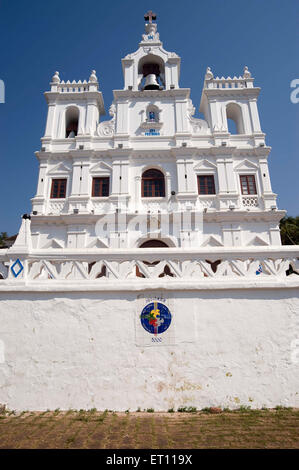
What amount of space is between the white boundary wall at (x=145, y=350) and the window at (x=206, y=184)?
450 inches

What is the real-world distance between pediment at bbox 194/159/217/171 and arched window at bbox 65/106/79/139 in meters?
8.36

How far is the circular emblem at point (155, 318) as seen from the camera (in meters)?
4.70

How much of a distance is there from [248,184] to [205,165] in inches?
106

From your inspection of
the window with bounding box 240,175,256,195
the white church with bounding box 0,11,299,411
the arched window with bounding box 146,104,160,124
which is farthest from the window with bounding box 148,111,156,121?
the white church with bounding box 0,11,299,411

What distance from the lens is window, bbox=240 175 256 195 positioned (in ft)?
52.0

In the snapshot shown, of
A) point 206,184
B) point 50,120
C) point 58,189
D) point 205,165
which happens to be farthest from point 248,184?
point 50,120

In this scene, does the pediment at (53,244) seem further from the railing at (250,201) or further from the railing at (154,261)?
the railing at (250,201)

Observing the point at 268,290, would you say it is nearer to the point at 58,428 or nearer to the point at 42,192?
the point at 58,428

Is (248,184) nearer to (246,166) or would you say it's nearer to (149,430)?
(246,166)

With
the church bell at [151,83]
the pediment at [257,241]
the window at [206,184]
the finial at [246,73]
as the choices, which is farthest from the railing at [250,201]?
the church bell at [151,83]

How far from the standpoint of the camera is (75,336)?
470cm

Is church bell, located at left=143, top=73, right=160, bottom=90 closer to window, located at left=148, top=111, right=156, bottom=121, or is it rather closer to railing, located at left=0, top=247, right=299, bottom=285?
window, located at left=148, top=111, right=156, bottom=121

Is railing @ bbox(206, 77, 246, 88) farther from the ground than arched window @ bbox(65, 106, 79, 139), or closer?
farther from the ground

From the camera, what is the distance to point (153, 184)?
52.7ft
